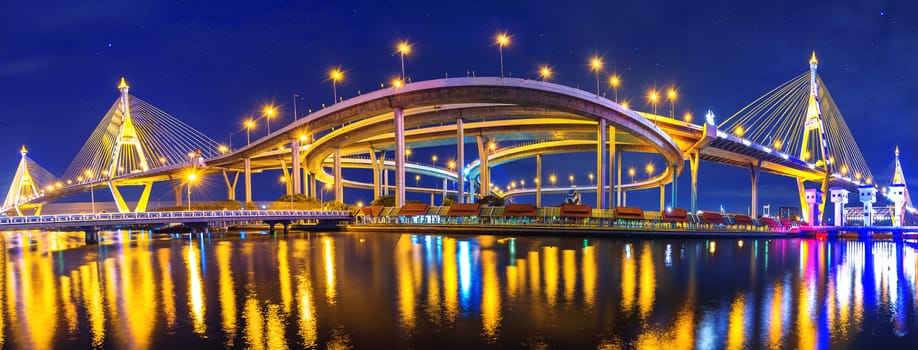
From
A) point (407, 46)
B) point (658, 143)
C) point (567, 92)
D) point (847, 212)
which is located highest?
point (407, 46)

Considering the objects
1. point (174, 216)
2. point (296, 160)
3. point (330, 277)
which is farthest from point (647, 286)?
point (296, 160)

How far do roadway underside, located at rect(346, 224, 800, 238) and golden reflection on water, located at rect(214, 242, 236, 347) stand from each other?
84.0ft

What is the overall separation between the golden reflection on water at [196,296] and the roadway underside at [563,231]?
25729mm

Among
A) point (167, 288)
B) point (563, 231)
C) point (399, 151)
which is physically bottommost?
point (563, 231)

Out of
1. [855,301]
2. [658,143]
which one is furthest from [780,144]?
[855,301]

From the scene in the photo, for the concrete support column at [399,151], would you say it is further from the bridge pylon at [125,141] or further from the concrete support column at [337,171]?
the bridge pylon at [125,141]

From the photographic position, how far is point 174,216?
5047cm

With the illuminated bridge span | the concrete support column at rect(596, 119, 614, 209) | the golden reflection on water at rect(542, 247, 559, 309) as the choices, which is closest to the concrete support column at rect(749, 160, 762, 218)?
the illuminated bridge span

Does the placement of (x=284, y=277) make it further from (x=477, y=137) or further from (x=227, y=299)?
(x=477, y=137)

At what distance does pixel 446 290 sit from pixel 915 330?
13096 mm

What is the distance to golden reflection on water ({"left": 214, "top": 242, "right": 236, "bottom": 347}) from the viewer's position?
1257 centimetres

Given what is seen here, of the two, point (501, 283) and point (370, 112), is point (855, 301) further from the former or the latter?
point (370, 112)

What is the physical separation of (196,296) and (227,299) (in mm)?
1506

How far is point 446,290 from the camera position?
18344mm
